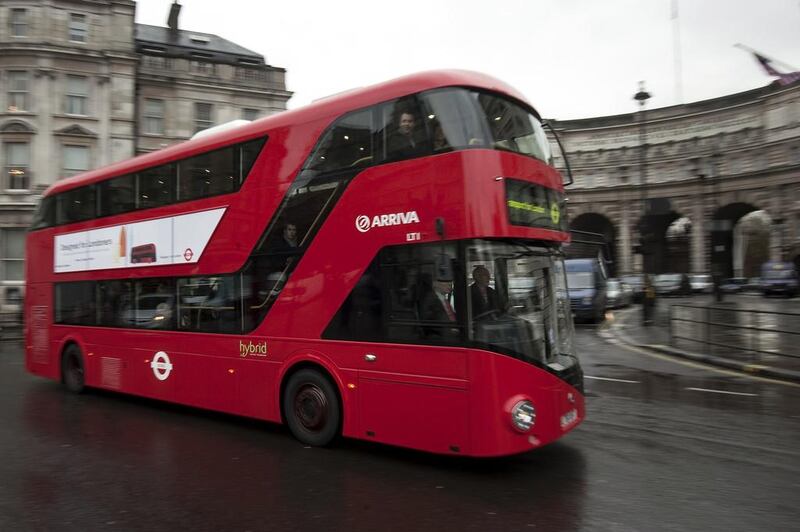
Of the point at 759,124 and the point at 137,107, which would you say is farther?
the point at 759,124

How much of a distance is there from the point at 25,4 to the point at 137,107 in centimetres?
701

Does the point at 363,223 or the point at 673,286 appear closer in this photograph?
the point at 363,223

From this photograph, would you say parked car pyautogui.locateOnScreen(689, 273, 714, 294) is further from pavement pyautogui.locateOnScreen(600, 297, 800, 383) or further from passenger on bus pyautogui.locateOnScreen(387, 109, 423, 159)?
passenger on bus pyautogui.locateOnScreen(387, 109, 423, 159)

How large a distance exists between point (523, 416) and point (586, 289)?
60.7ft

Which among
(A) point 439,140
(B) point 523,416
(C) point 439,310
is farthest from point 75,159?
(B) point 523,416

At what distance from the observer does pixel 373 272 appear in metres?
5.99

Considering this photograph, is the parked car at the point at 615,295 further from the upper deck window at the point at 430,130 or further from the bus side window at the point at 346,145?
the bus side window at the point at 346,145

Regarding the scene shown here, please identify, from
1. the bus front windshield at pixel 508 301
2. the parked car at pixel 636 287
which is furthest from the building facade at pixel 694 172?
the bus front windshield at pixel 508 301

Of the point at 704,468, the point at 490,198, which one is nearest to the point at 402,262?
the point at 490,198

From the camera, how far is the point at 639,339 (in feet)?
55.5

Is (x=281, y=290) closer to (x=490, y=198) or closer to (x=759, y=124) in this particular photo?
(x=490, y=198)

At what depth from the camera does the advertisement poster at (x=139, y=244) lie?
7.91 meters

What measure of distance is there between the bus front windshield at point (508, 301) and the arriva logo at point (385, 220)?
0.72 meters

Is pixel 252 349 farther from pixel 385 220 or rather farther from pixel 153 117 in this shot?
pixel 153 117
